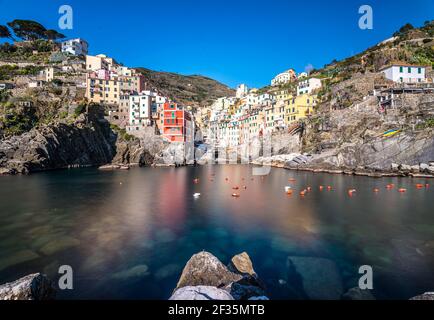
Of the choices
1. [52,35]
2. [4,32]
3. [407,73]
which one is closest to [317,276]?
[407,73]

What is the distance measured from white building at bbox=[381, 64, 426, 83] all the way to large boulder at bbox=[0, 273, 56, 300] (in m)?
73.1

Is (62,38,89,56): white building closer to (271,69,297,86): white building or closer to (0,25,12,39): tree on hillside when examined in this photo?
(0,25,12,39): tree on hillside

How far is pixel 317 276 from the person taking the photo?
1044cm

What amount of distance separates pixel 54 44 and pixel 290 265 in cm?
12890

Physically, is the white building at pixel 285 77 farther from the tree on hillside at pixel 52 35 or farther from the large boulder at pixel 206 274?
the large boulder at pixel 206 274

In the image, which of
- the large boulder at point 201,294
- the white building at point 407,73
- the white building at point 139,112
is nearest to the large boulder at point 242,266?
the large boulder at point 201,294

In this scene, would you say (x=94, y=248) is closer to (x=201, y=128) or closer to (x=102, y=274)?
(x=102, y=274)

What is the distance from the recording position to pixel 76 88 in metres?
75.4

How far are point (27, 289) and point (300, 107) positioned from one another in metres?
69.5

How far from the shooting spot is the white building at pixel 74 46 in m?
103

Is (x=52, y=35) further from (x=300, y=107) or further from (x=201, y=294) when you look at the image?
(x=201, y=294)

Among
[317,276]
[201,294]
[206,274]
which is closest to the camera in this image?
[201,294]

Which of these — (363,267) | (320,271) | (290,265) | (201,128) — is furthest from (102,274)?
(201,128)

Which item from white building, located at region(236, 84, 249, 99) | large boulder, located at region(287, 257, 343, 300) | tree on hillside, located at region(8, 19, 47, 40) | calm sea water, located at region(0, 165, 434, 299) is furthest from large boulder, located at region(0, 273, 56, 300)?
tree on hillside, located at region(8, 19, 47, 40)
